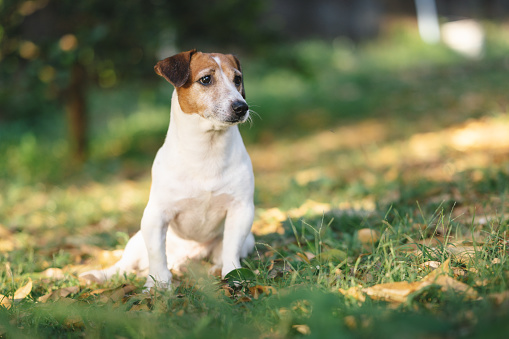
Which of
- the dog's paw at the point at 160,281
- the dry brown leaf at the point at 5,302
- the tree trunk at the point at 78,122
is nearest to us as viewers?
the dry brown leaf at the point at 5,302

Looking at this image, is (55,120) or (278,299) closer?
(278,299)

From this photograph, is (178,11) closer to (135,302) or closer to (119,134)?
(119,134)

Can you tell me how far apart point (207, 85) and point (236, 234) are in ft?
2.89

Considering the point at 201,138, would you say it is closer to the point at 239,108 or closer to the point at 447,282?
the point at 239,108

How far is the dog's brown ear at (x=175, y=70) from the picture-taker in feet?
9.21

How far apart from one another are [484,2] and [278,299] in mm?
15910

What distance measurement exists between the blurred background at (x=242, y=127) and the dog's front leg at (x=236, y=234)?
4.51ft

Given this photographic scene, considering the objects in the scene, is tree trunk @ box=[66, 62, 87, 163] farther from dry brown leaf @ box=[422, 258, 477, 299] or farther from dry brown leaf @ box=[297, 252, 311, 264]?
dry brown leaf @ box=[422, 258, 477, 299]

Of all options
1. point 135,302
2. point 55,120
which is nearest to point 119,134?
point 55,120

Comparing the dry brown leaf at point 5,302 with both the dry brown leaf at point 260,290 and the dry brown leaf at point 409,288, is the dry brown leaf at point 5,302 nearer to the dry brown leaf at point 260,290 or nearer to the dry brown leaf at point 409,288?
the dry brown leaf at point 260,290

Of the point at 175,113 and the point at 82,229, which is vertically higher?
the point at 175,113

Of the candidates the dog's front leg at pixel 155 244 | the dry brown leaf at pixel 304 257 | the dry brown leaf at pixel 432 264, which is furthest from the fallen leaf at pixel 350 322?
the dog's front leg at pixel 155 244

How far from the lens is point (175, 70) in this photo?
284 cm

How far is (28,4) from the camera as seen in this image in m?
5.76
